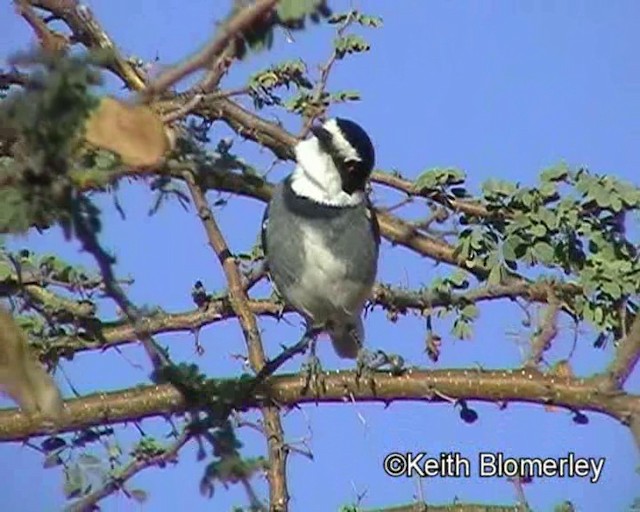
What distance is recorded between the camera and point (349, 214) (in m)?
2.61

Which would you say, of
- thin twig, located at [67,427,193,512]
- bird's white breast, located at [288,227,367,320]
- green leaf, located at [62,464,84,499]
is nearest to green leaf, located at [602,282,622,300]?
thin twig, located at [67,427,193,512]

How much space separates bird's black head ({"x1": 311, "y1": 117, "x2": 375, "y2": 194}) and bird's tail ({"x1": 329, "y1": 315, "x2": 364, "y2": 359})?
30 cm

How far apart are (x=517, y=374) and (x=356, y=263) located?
0.98 metres

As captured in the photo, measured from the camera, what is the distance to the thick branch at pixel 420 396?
1496mm

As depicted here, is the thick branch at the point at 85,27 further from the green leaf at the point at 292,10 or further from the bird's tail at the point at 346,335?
the green leaf at the point at 292,10

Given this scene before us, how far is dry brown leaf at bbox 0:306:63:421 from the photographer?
2.39ft

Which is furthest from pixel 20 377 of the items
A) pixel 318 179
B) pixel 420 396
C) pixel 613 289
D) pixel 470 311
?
pixel 318 179

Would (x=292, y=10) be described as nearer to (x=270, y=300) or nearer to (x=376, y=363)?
(x=376, y=363)

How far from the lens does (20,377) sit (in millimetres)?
736

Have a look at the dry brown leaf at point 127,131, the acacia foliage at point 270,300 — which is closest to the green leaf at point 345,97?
the acacia foliage at point 270,300

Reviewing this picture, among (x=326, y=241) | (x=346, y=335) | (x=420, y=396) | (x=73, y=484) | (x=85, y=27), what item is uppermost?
(x=326, y=241)

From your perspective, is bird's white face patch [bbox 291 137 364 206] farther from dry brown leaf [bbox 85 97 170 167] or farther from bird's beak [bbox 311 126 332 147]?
dry brown leaf [bbox 85 97 170 167]

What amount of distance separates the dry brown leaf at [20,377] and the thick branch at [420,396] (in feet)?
2.44

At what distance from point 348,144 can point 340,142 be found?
19 mm
